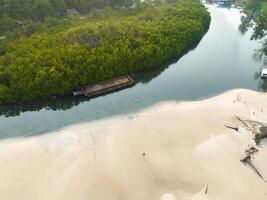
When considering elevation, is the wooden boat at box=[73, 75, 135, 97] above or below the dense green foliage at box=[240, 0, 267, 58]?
below

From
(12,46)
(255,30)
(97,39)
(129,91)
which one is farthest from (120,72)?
(255,30)

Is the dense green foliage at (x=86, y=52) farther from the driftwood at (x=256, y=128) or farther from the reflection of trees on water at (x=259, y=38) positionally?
the driftwood at (x=256, y=128)

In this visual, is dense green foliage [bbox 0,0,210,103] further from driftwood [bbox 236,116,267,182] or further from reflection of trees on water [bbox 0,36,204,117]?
driftwood [bbox 236,116,267,182]

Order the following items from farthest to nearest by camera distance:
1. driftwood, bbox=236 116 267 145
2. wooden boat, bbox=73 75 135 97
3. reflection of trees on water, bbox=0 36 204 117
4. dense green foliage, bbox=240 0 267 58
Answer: dense green foliage, bbox=240 0 267 58 < wooden boat, bbox=73 75 135 97 < reflection of trees on water, bbox=0 36 204 117 < driftwood, bbox=236 116 267 145

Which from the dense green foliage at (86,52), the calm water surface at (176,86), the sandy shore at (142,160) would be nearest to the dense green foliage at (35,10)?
the dense green foliage at (86,52)

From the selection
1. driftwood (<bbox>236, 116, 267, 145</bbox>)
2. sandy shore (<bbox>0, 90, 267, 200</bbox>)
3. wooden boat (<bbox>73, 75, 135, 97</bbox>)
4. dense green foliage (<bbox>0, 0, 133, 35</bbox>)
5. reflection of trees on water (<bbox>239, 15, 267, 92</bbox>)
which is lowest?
sandy shore (<bbox>0, 90, 267, 200</bbox>)

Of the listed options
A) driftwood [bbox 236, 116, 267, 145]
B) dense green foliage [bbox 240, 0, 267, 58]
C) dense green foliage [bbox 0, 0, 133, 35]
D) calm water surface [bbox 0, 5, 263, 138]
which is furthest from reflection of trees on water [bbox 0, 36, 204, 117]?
dense green foliage [bbox 240, 0, 267, 58]

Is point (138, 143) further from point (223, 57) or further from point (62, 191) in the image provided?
point (223, 57)
